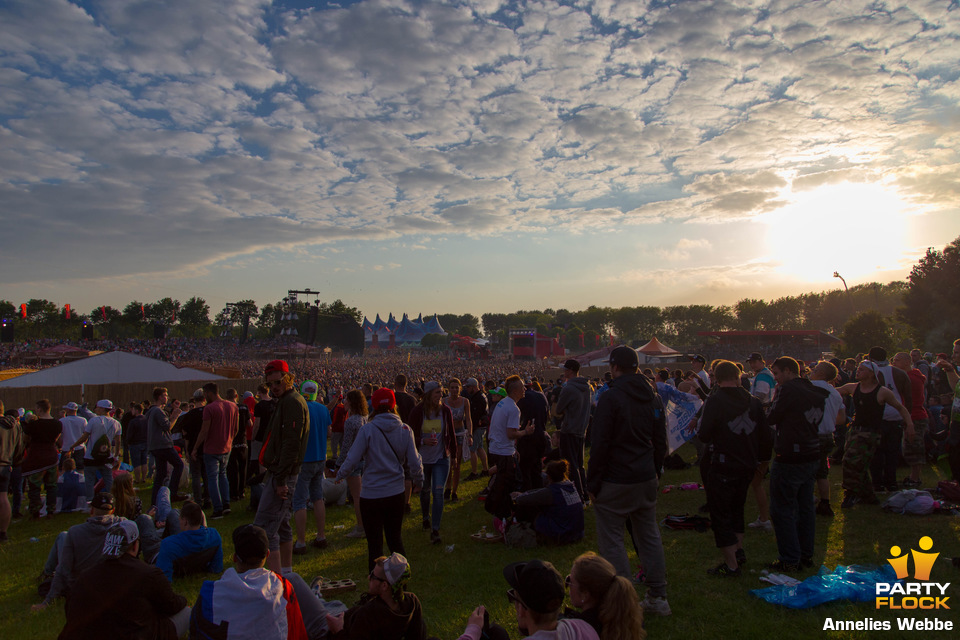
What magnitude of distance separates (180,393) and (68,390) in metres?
3.60

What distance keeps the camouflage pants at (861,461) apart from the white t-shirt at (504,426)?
13.6 ft

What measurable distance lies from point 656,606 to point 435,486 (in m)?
2.94

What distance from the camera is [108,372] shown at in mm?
21453

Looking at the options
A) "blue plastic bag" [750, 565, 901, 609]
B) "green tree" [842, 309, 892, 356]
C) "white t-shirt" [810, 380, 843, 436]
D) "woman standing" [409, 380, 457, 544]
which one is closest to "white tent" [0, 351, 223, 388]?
"woman standing" [409, 380, 457, 544]

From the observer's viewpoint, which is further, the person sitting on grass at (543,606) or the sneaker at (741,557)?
the sneaker at (741,557)

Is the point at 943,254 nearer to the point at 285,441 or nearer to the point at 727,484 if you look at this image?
the point at 727,484

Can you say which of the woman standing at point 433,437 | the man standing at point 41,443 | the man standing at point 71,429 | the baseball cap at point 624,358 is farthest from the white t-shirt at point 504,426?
the man standing at point 71,429

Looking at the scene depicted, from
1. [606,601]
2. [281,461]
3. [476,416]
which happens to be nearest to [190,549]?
[281,461]

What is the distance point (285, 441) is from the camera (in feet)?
15.5

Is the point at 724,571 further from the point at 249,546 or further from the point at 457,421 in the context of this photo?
the point at 457,421

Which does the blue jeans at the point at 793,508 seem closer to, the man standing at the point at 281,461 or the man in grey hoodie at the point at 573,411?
the man in grey hoodie at the point at 573,411

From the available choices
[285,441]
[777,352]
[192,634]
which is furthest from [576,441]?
[777,352]

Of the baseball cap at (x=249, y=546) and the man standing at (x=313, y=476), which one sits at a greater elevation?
the baseball cap at (x=249, y=546)

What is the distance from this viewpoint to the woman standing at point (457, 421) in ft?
25.1
